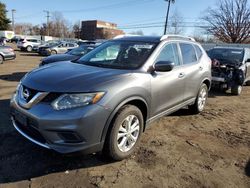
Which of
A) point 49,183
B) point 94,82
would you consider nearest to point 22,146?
point 49,183

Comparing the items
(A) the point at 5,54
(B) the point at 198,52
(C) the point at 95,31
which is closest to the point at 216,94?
(B) the point at 198,52

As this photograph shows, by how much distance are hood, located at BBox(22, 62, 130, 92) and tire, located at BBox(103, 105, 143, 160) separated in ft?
1.70

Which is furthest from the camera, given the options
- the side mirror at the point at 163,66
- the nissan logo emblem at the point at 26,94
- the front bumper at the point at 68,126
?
the side mirror at the point at 163,66

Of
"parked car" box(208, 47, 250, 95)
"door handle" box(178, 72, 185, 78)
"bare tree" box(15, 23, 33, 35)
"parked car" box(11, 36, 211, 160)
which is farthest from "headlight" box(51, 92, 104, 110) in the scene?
"bare tree" box(15, 23, 33, 35)

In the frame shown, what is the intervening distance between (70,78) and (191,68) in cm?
281

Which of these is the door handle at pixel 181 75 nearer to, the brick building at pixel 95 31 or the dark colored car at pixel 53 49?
the dark colored car at pixel 53 49

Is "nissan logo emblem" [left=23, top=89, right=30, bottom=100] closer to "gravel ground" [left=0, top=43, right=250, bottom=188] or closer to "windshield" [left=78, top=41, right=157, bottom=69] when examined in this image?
"gravel ground" [left=0, top=43, right=250, bottom=188]

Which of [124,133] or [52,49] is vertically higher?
[52,49]

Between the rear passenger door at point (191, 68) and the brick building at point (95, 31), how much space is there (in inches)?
3101

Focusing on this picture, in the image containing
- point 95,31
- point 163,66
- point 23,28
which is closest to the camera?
point 163,66

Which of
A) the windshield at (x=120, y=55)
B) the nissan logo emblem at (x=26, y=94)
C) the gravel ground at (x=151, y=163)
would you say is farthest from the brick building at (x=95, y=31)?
the nissan logo emblem at (x=26, y=94)

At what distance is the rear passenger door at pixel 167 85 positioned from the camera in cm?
421

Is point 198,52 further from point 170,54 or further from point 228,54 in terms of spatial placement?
point 228,54

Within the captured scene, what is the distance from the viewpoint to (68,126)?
10.2 feet
